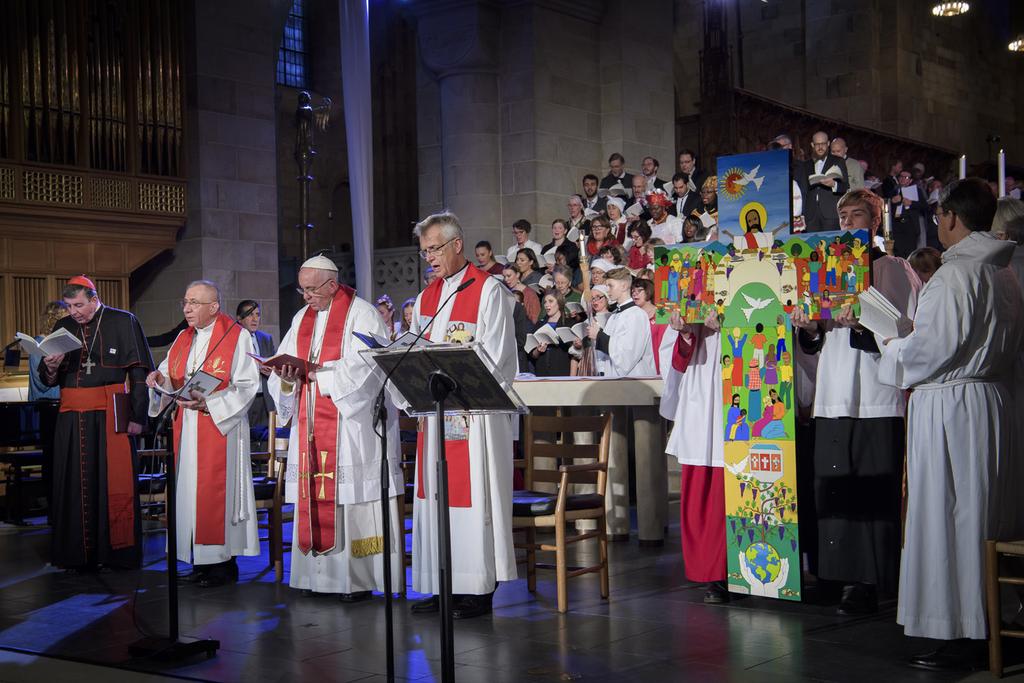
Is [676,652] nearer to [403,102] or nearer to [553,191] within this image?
[553,191]

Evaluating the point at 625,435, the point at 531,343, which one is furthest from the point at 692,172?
the point at 625,435

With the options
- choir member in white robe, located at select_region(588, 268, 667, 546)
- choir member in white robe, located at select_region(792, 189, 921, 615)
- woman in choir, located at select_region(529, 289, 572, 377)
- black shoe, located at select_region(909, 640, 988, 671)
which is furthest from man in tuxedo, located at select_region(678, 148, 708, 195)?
black shoe, located at select_region(909, 640, 988, 671)

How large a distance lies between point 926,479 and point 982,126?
73.4 feet

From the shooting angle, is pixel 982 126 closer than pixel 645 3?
No

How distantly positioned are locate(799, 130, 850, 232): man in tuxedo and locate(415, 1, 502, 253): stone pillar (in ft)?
14.6

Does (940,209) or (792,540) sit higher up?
(940,209)

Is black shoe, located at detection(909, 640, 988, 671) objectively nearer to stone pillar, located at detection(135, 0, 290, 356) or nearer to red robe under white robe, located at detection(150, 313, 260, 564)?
red robe under white robe, located at detection(150, 313, 260, 564)

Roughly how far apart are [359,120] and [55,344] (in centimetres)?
480

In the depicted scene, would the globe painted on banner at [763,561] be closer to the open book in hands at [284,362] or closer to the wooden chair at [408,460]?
the wooden chair at [408,460]

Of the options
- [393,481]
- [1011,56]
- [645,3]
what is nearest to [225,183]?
[645,3]

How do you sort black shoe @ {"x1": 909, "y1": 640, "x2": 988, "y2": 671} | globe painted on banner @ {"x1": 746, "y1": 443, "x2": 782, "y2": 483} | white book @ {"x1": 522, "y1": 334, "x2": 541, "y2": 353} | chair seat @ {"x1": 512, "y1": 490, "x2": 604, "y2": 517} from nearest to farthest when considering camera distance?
black shoe @ {"x1": 909, "y1": 640, "x2": 988, "y2": 671} < globe painted on banner @ {"x1": 746, "y1": 443, "x2": 782, "y2": 483} < chair seat @ {"x1": 512, "y1": 490, "x2": 604, "y2": 517} < white book @ {"x1": 522, "y1": 334, "x2": 541, "y2": 353}

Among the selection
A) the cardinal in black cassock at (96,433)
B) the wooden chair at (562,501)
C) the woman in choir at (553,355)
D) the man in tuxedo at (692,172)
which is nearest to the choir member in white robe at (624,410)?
the woman in choir at (553,355)

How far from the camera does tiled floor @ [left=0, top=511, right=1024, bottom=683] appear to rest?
4.81 m

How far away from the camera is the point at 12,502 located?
10023 mm
